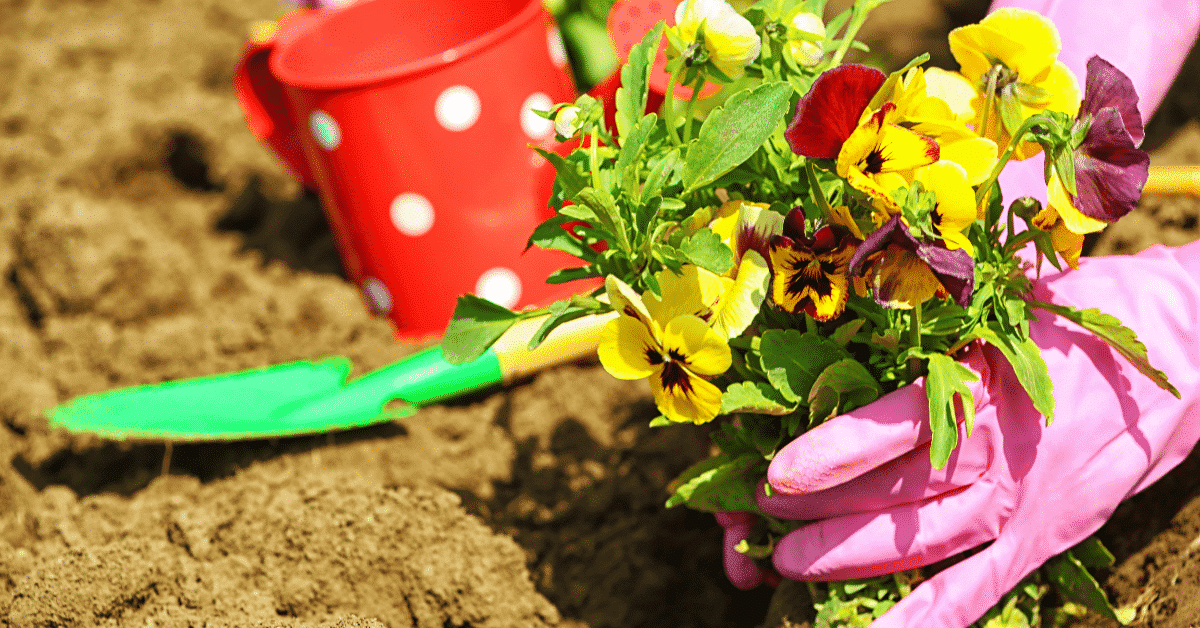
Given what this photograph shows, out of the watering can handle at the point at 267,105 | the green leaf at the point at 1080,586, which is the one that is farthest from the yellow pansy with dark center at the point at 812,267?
the watering can handle at the point at 267,105

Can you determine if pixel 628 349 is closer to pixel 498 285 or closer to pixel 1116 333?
pixel 1116 333

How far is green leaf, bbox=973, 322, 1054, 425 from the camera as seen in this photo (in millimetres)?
703

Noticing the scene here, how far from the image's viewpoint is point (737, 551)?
955mm

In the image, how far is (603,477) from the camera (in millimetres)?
1249

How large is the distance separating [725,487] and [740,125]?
14.5 inches

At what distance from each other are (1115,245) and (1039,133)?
38.4 inches

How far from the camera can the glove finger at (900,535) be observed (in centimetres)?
83

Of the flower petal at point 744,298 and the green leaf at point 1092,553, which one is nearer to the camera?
the flower petal at point 744,298

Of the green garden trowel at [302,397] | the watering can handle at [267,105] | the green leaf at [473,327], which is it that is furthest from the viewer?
the watering can handle at [267,105]

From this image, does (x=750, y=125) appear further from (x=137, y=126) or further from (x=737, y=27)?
(x=137, y=126)

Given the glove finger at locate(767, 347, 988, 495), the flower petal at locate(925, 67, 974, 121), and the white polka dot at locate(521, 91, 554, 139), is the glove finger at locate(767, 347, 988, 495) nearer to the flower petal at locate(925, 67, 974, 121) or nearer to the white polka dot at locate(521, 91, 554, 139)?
the flower petal at locate(925, 67, 974, 121)

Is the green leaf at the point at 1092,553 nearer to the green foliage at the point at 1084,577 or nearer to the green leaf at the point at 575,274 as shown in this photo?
the green foliage at the point at 1084,577

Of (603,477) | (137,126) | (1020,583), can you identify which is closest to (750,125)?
(1020,583)

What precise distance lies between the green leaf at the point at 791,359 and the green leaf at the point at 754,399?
0.02m
